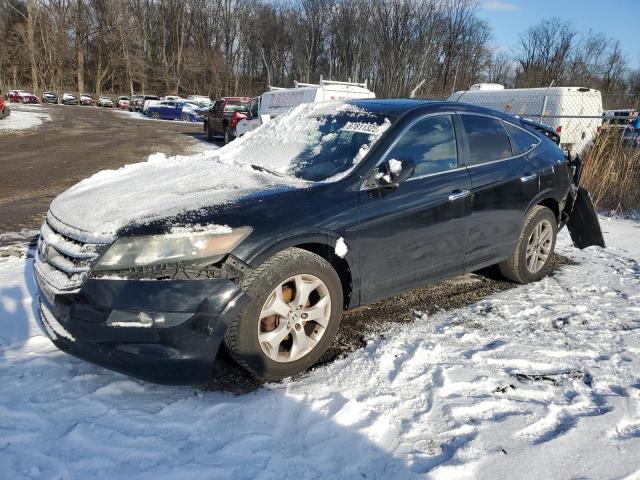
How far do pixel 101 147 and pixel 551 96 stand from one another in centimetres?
1441

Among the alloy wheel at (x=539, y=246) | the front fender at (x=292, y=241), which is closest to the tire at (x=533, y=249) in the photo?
the alloy wheel at (x=539, y=246)

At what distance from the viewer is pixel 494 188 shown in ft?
13.4

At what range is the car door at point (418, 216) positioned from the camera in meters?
3.28

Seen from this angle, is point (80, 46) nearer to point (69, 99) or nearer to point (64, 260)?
point (69, 99)

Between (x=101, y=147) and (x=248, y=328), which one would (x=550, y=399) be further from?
(x=101, y=147)

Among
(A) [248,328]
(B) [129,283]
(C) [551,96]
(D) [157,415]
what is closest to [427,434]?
(A) [248,328]

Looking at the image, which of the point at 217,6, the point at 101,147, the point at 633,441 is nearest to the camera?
the point at 633,441

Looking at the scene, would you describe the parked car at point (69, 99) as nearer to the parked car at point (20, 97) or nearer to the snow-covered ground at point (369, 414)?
the parked car at point (20, 97)

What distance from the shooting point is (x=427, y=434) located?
248cm

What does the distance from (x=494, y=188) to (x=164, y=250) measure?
109 inches

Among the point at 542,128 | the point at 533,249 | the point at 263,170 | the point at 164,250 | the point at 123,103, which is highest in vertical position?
the point at 542,128

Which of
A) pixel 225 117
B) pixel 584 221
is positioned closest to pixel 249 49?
pixel 225 117

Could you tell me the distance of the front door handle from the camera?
3716 millimetres

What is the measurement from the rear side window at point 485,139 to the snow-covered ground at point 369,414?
1.44 meters
